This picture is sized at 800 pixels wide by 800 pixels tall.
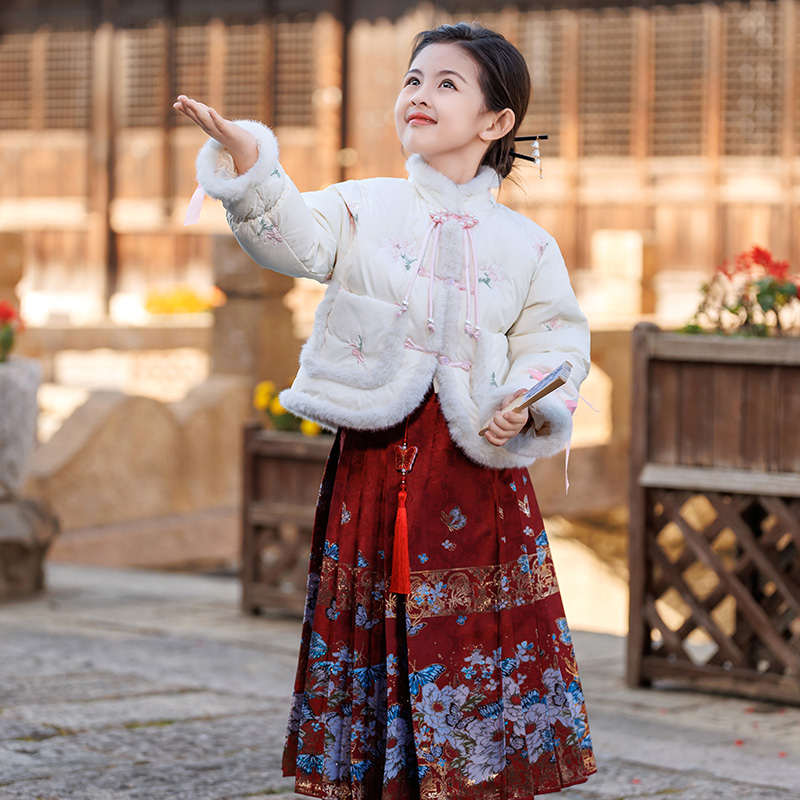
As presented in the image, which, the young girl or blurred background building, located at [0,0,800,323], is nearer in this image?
the young girl

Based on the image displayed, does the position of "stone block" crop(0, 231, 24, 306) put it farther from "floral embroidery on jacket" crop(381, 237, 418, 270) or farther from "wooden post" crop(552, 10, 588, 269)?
"floral embroidery on jacket" crop(381, 237, 418, 270)

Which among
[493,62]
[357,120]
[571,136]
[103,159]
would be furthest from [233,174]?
[103,159]

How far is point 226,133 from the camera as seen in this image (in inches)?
92.7

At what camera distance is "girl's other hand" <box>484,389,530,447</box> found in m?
2.50

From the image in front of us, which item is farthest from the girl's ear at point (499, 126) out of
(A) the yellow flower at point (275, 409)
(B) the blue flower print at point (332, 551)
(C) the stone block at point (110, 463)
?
(C) the stone block at point (110, 463)

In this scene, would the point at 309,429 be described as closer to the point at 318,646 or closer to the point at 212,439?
the point at 318,646

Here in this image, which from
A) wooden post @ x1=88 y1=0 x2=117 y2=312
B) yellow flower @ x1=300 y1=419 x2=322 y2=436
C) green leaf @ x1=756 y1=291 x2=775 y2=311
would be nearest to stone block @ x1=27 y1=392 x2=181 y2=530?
yellow flower @ x1=300 y1=419 x2=322 y2=436

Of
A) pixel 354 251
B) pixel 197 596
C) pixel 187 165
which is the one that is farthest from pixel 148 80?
pixel 354 251

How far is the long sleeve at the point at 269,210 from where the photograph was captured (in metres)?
2.38

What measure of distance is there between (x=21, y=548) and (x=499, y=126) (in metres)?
3.99

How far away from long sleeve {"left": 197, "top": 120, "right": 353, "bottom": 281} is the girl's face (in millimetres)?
243

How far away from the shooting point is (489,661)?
2586 mm

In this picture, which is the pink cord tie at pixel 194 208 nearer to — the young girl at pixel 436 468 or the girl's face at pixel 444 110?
the young girl at pixel 436 468

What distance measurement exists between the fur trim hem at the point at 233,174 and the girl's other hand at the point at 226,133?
0.05 feet
